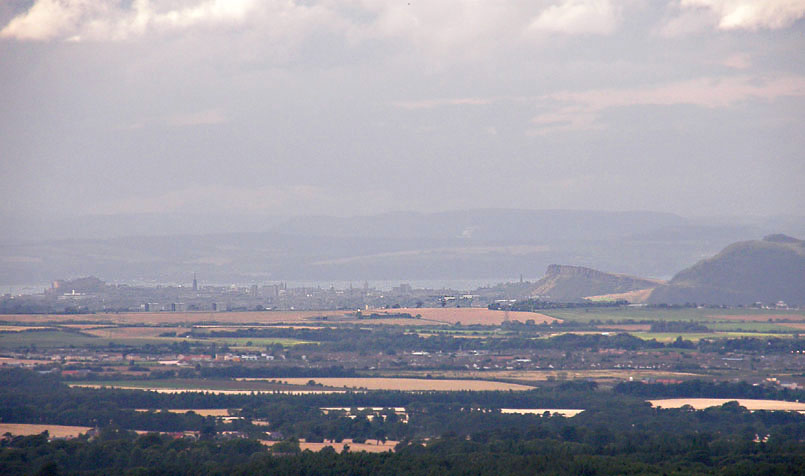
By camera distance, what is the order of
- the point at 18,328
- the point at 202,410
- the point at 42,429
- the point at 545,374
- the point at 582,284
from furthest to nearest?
the point at 582,284, the point at 18,328, the point at 545,374, the point at 202,410, the point at 42,429

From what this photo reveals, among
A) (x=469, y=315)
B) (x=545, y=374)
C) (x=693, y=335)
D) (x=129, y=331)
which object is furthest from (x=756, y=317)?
(x=129, y=331)

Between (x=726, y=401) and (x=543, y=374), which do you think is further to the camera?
(x=543, y=374)

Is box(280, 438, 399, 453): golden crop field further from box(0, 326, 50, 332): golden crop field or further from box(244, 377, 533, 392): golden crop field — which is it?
box(0, 326, 50, 332): golden crop field

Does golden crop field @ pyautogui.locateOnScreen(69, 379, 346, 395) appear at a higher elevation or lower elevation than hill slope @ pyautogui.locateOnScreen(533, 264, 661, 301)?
lower

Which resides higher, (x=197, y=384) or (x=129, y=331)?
(x=129, y=331)

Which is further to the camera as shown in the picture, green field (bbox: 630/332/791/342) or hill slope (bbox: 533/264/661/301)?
hill slope (bbox: 533/264/661/301)

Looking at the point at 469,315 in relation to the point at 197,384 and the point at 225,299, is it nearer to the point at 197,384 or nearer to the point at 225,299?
the point at 225,299

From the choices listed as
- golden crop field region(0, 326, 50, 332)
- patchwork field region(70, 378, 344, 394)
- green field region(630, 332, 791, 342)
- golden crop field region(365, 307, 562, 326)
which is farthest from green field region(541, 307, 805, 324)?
patchwork field region(70, 378, 344, 394)
